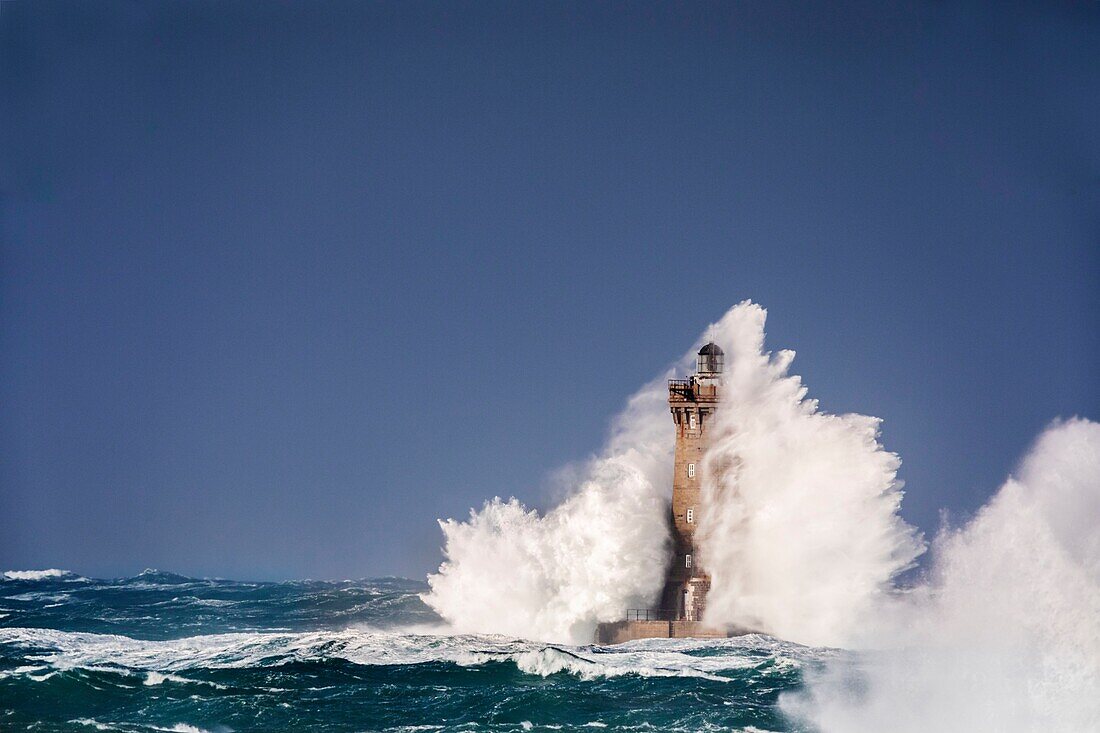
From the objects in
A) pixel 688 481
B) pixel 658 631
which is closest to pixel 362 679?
pixel 658 631

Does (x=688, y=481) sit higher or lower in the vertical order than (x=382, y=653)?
higher

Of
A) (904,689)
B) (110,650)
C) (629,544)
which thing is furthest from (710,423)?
(110,650)

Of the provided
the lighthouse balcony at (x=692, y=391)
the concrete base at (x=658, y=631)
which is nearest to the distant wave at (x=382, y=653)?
the concrete base at (x=658, y=631)

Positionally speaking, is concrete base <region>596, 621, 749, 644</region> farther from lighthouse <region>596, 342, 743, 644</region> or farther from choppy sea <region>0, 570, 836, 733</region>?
lighthouse <region>596, 342, 743, 644</region>

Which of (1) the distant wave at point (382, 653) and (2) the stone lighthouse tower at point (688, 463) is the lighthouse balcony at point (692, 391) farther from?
(1) the distant wave at point (382, 653)

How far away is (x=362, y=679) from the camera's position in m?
15.9

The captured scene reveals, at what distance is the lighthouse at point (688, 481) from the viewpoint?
1958 centimetres

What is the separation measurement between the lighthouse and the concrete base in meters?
0.47

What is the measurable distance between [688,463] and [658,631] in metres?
2.29

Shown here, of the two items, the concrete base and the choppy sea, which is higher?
the concrete base

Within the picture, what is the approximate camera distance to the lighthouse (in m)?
19.6

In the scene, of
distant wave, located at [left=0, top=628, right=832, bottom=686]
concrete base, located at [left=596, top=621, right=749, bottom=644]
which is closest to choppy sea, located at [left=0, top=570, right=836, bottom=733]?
distant wave, located at [left=0, top=628, right=832, bottom=686]

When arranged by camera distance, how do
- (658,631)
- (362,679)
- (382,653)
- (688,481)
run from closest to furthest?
(362,679) < (382,653) < (658,631) < (688,481)

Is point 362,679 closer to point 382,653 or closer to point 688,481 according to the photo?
point 382,653
